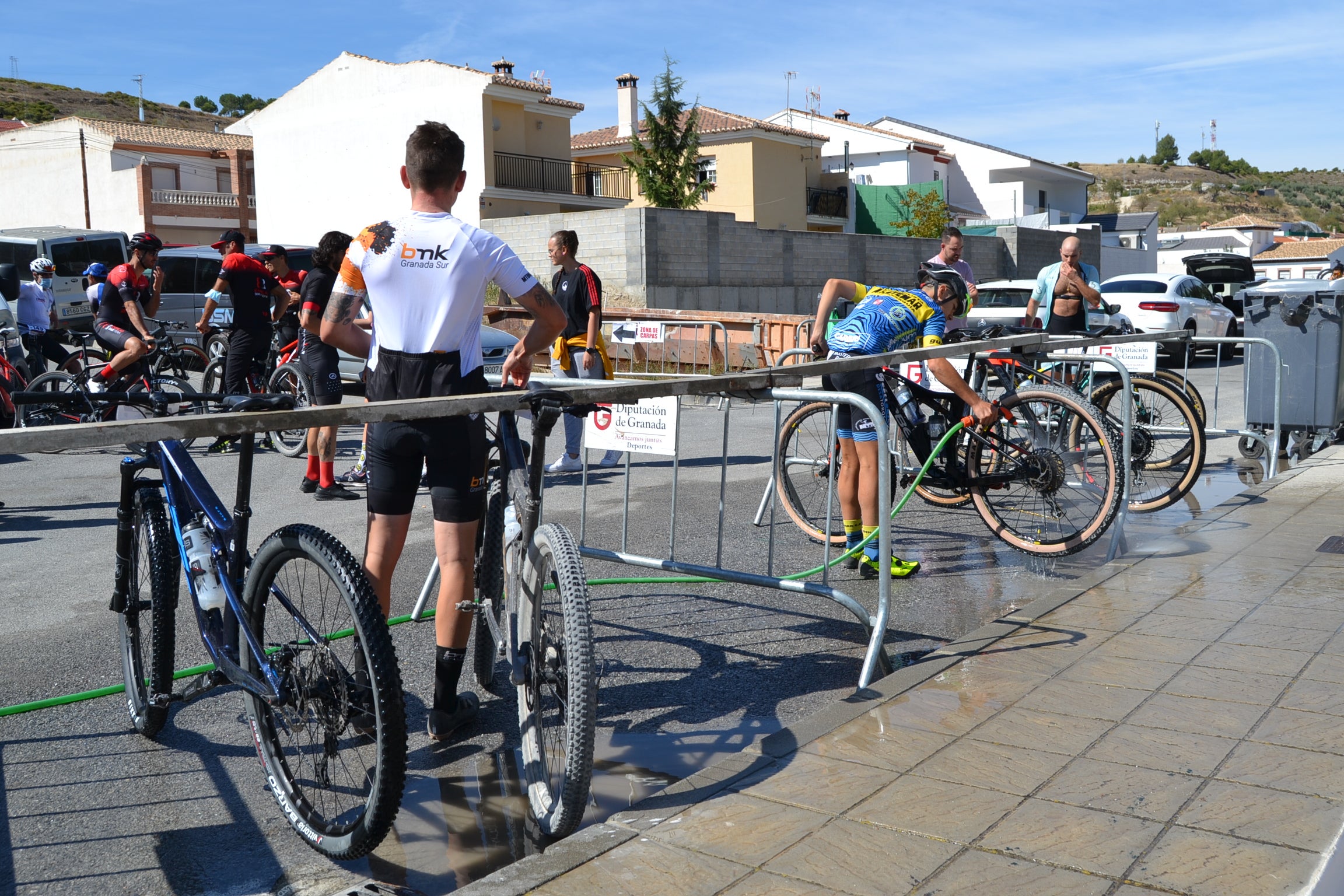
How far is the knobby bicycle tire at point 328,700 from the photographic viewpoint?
3.10 metres

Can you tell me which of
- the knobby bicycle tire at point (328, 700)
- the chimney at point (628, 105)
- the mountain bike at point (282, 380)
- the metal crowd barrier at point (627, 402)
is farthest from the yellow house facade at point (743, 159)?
the knobby bicycle tire at point (328, 700)

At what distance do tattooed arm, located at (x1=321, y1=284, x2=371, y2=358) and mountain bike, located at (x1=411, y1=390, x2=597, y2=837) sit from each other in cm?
66

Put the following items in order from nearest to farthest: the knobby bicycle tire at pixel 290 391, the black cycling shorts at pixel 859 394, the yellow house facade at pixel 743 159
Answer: the black cycling shorts at pixel 859 394, the knobby bicycle tire at pixel 290 391, the yellow house facade at pixel 743 159

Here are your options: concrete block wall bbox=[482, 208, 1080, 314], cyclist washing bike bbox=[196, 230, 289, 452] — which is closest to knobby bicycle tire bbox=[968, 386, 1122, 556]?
cyclist washing bike bbox=[196, 230, 289, 452]

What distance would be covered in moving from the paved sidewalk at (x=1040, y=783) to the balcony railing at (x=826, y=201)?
50.8 m

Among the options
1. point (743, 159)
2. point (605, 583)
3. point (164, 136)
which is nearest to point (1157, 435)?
point (605, 583)

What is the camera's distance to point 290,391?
1062 centimetres

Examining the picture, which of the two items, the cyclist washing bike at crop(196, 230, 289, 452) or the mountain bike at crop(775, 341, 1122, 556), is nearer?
the mountain bike at crop(775, 341, 1122, 556)

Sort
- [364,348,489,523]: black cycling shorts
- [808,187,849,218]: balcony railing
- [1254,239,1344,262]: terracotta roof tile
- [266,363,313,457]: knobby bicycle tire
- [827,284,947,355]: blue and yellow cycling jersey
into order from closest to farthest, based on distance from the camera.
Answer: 1. [364,348,489,523]: black cycling shorts
2. [827,284,947,355]: blue and yellow cycling jersey
3. [266,363,313,457]: knobby bicycle tire
4. [808,187,849,218]: balcony railing
5. [1254,239,1344,262]: terracotta roof tile

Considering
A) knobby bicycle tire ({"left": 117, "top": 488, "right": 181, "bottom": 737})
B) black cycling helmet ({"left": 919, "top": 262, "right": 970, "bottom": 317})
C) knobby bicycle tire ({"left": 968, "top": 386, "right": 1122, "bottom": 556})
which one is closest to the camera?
knobby bicycle tire ({"left": 117, "top": 488, "right": 181, "bottom": 737})

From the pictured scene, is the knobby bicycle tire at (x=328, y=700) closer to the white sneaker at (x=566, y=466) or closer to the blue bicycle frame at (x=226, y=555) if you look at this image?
the blue bicycle frame at (x=226, y=555)

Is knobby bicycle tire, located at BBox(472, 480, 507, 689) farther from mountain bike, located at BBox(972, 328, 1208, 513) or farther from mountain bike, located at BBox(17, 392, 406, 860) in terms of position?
mountain bike, located at BBox(972, 328, 1208, 513)

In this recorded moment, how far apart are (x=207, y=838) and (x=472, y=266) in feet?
6.33

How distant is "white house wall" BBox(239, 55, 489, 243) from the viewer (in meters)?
43.7
